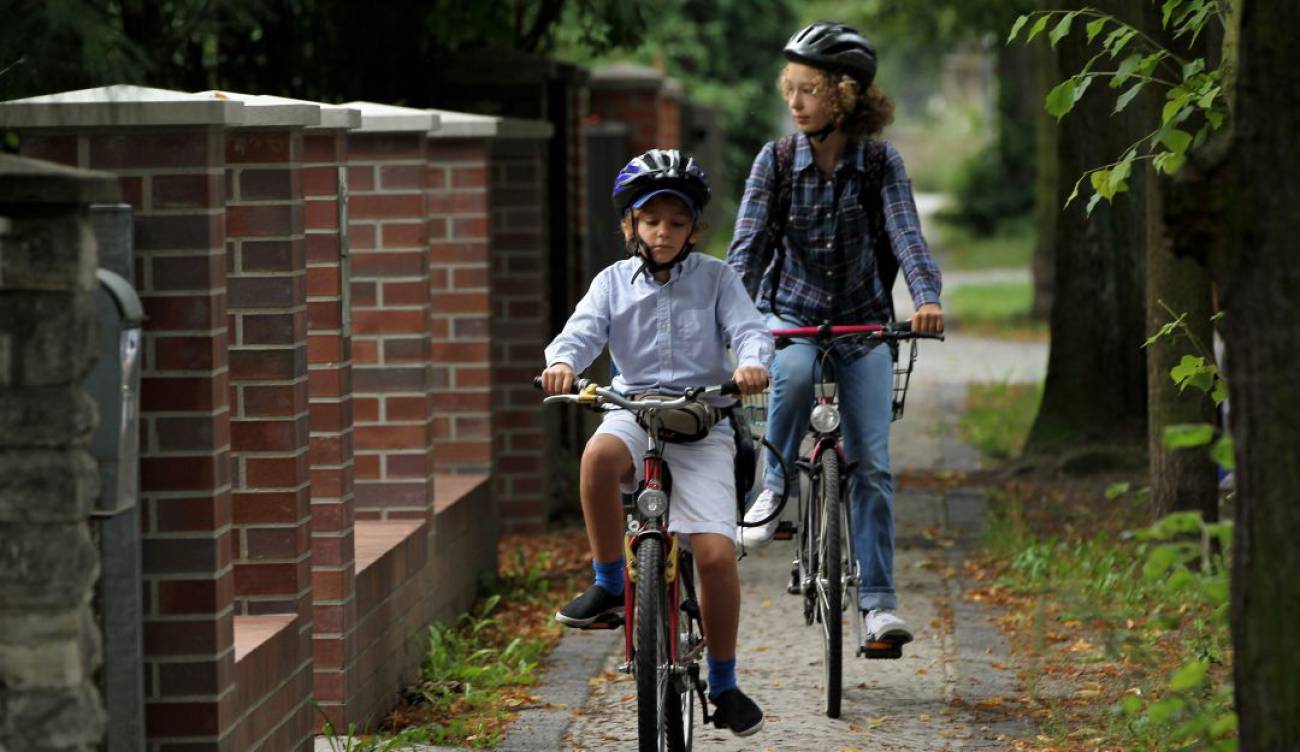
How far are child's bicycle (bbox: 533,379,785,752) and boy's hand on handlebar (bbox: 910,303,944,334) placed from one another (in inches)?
48.3

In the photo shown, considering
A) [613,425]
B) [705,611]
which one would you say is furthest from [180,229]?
[705,611]

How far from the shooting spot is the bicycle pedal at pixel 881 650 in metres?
6.57

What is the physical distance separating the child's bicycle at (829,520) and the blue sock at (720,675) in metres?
0.71

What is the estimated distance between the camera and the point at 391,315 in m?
7.27

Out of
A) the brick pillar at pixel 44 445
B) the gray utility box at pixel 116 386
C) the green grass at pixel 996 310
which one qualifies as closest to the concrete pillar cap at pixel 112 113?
the gray utility box at pixel 116 386

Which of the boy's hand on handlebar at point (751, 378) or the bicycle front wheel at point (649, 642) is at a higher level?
the boy's hand on handlebar at point (751, 378)

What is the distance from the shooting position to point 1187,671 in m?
3.84

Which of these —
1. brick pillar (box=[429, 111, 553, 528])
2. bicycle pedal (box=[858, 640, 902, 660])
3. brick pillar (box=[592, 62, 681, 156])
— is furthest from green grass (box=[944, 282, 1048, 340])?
bicycle pedal (box=[858, 640, 902, 660])

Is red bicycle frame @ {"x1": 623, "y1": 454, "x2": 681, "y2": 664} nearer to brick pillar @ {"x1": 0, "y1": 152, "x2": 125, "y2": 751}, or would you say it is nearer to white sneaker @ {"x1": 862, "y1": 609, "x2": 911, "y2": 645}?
white sneaker @ {"x1": 862, "y1": 609, "x2": 911, "y2": 645}

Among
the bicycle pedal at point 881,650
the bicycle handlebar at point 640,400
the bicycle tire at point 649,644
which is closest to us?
the bicycle tire at point 649,644

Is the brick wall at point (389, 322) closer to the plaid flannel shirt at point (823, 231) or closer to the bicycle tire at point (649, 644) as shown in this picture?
the plaid flannel shirt at point (823, 231)

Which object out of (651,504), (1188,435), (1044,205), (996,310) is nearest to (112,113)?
(651,504)

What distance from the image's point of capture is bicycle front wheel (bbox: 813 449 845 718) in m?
6.32

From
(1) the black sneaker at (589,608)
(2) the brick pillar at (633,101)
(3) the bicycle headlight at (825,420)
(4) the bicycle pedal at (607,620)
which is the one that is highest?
(2) the brick pillar at (633,101)
